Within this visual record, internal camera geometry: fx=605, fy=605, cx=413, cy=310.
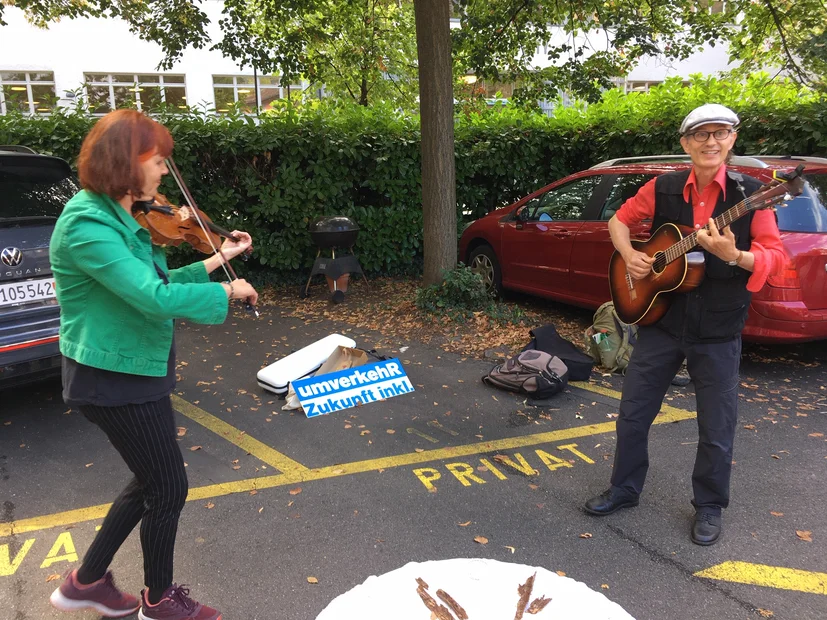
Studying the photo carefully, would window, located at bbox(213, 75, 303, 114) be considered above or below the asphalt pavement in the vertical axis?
above

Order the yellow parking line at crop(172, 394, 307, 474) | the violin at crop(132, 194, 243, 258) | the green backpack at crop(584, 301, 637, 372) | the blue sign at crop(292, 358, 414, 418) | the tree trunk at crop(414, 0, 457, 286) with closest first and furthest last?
the violin at crop(132, 194, 243, 258) → the yellow parking line at crop(172, 394, 307, 474) → the blue sign at crop(292, 358, 414, 418) → the green backpack at crop(584, 301, 637, 372) → the tree trunk at crop(414, 0, 457, 286)

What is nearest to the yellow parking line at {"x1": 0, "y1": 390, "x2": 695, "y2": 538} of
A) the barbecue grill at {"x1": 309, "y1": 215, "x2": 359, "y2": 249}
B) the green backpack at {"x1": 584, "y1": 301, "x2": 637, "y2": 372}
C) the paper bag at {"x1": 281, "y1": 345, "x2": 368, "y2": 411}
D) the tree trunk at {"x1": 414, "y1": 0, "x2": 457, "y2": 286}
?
the green backpack at {"x1": 584, "y1": 301, "x2": 637, "y2": 372}

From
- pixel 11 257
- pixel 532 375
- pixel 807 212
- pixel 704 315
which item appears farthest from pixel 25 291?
pixel 807 212

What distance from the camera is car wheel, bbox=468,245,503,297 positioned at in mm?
7516

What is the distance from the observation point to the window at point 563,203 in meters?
6.46

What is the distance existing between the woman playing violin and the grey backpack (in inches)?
114

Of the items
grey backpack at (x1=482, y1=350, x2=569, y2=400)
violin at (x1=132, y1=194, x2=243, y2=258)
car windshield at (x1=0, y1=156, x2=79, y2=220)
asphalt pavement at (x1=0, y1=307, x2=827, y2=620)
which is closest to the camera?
violin at (x1=132, y1=194, x2=243, y2=258)

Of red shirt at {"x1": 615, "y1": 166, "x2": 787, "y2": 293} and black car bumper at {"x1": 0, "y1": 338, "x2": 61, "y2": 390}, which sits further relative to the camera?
black car bumper at {"x1": 0, "y1": 338, "x2": 61, "y2": 390}

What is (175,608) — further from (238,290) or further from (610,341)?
(610,341)

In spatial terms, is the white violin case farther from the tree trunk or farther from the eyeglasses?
the eyeglasses

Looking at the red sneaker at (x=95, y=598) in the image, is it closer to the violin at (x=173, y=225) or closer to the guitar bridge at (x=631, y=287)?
the violin at (x=173, y=225)

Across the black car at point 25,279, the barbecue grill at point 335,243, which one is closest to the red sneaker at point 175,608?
the black car at point 25,279

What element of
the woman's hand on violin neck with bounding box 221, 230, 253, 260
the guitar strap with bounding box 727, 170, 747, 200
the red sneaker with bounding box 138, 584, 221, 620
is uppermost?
the guitar strap with bounding box 727, 170, 747, 200

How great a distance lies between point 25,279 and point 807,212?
5719mm
